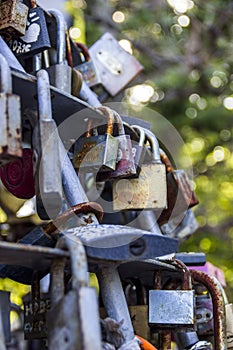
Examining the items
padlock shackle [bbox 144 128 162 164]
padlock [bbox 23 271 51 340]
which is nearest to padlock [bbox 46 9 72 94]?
padlock shackle [bbox 144 128 162 164]

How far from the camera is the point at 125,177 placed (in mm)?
1531

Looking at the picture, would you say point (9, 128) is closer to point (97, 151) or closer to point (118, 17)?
point (97, 151)

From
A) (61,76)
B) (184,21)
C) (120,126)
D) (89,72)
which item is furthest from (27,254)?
(184,21)

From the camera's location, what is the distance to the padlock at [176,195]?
191cm

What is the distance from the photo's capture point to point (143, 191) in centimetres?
162

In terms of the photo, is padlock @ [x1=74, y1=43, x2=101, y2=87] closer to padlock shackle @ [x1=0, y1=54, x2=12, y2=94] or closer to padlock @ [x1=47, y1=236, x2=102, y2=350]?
padlock shackle @ [x1=0, y1=54, x2=12, y2=94]

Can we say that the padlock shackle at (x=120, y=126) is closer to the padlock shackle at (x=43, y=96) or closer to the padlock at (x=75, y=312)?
the padlock shackle at (x=43, y=96)

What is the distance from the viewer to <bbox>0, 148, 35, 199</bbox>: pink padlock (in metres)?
1.48

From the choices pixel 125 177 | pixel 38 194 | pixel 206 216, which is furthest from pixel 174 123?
pixel 38 194

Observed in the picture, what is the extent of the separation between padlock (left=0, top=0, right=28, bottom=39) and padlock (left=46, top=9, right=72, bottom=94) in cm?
21

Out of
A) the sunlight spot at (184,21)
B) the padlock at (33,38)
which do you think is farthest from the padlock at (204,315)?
the sunlight spot at (184,21)

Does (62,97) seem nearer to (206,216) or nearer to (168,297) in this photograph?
(168,297)

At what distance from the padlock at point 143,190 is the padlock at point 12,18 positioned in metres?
0.42

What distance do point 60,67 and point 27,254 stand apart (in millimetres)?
753
